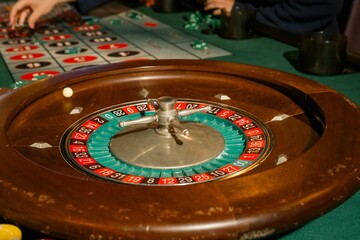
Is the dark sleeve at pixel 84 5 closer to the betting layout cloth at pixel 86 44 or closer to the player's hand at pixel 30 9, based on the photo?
the betting layout cloth at pixel 86 44

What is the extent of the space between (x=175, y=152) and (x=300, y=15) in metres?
2.01

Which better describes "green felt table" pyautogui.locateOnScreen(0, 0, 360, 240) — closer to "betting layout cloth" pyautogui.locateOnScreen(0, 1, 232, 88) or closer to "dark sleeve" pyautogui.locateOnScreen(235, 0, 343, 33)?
"betting layout cloth" pyautogui.locateOnScreen(0, 1, 232, 88)

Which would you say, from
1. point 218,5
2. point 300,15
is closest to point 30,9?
point 218,5

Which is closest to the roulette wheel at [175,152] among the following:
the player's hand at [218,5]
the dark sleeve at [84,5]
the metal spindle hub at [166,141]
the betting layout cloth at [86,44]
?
the metal spindle hub at [166,141]

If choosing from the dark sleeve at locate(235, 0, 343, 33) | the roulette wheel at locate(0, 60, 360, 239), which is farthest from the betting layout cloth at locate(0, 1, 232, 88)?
the roulette wheel at locate(0, 60, 360, 239)

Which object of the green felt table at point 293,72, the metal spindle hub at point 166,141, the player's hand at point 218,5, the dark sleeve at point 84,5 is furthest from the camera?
the dark sleeve at point 84,5

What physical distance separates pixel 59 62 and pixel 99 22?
1118mm

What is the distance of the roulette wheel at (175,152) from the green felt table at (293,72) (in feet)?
0.56

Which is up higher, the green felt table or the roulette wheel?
the roulette wheel

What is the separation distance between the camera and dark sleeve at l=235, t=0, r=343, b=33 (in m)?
2.87

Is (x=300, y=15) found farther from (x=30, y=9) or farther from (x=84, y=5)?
(x=30, y=9)

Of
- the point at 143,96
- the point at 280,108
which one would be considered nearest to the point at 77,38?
the point at 143,96

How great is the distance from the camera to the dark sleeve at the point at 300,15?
2.87 m

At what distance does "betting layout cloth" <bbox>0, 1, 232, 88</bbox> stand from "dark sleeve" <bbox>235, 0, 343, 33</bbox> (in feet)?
1.75
